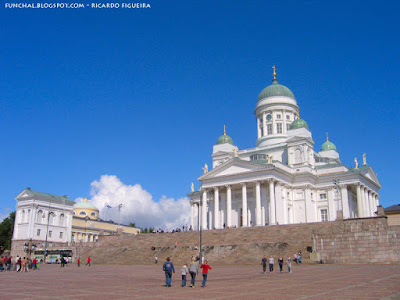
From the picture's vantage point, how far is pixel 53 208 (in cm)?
9194

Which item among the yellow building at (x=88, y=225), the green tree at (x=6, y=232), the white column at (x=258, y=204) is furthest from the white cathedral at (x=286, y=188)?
the green tree at (x=6, y=232)

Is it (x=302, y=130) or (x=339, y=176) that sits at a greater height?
(x=302, y=130)

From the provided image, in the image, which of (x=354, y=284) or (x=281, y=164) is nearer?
(x=354, y=284)

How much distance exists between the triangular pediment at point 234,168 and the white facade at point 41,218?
40.8 metres

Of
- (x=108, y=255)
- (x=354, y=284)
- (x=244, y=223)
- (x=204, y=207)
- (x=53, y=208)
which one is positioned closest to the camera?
(x=354, y=284)

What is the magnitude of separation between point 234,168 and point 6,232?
6248 centimetres

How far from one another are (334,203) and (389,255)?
30.7 metres

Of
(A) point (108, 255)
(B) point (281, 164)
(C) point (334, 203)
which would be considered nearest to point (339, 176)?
(C) point (334, 203)

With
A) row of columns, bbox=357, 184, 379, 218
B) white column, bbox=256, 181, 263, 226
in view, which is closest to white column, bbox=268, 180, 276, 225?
white column, bbox=256, 181, 263, 226

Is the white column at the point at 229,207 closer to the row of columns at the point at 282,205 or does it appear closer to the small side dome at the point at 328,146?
the row of columns at the point at 282,205

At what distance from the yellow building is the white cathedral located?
120 feet

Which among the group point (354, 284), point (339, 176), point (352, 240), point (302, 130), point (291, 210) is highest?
point (302, 130)

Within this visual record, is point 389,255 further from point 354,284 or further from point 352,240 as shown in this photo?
point 354,284

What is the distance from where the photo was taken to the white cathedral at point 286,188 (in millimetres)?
62750
